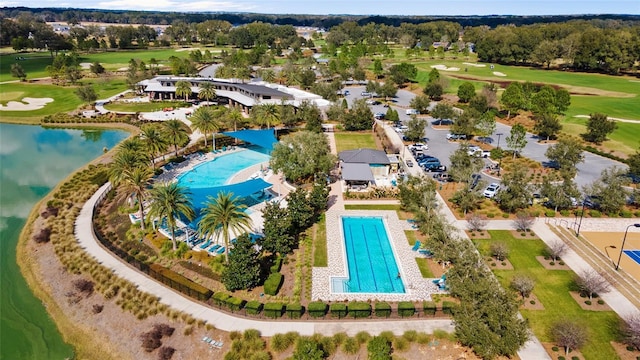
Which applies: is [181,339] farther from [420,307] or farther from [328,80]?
[328,80]

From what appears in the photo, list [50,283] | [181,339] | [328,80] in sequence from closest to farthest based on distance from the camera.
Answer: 1. [181,339]
2. [50,283]
3. [328,80]

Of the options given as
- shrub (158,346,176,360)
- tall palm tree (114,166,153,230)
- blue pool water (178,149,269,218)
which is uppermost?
tall palm tree (114,166,153,230)

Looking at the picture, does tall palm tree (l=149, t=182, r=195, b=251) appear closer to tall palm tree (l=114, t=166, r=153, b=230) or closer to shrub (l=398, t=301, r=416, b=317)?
tall palm tree (l=114, t=166, r=153, b=230)

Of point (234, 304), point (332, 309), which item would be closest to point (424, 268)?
point (332, 309)

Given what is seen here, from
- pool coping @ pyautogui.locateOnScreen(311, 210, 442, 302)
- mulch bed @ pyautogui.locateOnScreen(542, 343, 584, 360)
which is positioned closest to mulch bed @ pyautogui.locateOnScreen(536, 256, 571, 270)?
mulch bed @ pyautogui.locateOnScreen(542, 343, 584, 360)

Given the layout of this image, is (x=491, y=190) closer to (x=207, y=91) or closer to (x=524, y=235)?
(x=524, y=235)

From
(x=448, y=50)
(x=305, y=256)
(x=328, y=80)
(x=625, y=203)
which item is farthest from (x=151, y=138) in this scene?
(x=448, y=50)
